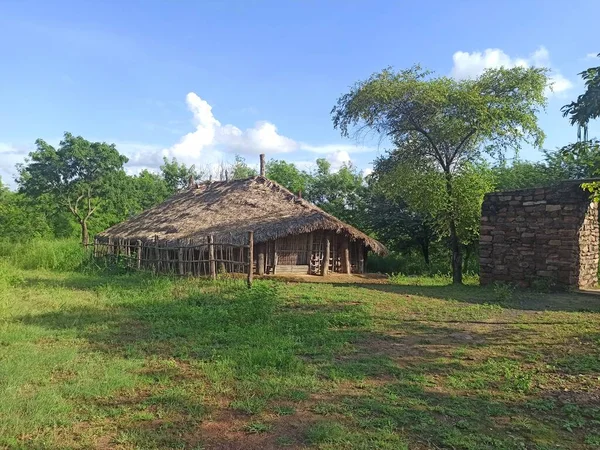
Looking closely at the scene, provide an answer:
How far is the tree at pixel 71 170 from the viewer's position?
2677 centimetres

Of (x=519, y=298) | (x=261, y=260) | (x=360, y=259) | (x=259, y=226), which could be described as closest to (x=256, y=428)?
(x=519, y=298)

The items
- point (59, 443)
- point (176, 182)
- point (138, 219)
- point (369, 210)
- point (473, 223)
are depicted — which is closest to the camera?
point (59, 443)

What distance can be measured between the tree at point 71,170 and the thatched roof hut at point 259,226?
639 centimetres

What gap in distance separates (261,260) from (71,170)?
15963 mm

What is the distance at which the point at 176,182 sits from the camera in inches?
1706

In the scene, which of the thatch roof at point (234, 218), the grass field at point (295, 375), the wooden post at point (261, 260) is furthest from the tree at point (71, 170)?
the grass field at point (295, 375)

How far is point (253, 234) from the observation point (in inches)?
647

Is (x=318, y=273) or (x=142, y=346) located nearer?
(x=142, y=346)

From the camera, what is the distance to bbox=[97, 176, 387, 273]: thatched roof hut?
56.7 feet

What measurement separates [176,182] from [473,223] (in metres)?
32.4

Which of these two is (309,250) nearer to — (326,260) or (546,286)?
(326,260)

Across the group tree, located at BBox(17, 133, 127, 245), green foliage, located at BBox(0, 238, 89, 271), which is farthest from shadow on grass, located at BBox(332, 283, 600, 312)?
tree, located at BBox(17, 133, 127, 245)

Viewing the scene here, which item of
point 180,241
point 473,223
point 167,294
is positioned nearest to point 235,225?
point 180,241

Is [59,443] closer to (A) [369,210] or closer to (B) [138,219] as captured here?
(B) [138,219]
